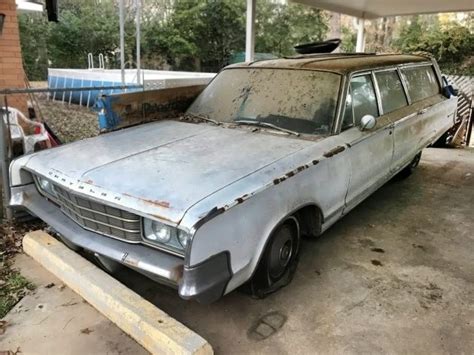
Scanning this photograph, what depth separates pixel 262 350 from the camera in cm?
256

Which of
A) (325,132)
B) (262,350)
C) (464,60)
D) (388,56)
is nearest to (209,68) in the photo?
(464,60)

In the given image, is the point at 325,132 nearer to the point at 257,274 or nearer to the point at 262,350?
the point at 257,274

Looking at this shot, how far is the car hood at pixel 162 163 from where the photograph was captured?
7.90 feet

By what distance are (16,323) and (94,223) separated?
89 cm

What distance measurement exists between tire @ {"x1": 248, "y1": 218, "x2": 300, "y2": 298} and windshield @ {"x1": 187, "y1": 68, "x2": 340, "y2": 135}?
0.95 m

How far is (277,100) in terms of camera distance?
3.81 m

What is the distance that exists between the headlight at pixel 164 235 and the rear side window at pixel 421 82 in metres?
3.93

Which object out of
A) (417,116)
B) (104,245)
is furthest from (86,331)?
(417,116)

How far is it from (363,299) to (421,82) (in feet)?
12.3

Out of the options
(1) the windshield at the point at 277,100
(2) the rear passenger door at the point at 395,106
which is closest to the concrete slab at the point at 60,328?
(1) the windshield at the point at 277,100

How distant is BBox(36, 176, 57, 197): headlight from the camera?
311cm

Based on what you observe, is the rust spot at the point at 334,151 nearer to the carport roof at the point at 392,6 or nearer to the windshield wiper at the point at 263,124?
the windshield wiper at the point at 263,124

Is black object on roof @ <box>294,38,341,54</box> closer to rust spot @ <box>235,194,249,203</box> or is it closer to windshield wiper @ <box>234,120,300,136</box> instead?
windshield wiper @ <box>234,120,300,136</box>

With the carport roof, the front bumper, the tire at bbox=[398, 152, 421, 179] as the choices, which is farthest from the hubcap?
the carport roof
